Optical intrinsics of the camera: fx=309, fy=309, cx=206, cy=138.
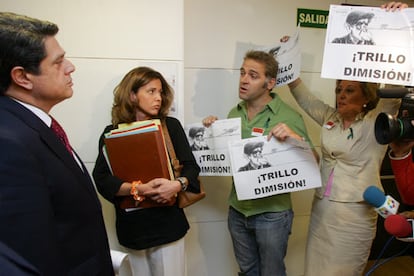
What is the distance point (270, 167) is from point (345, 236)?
0.48m

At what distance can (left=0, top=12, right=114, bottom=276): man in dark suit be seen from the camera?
2.28 ft

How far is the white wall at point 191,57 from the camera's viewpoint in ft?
5.59

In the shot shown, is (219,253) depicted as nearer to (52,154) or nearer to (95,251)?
(95,251)

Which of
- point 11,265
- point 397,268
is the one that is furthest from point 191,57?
point 397,268

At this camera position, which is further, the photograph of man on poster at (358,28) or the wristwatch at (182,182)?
the wristwatch at (182,182)

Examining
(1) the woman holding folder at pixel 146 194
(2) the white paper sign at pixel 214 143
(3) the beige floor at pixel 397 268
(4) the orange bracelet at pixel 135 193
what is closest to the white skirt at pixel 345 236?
(2) the white paper sign at pixel 214 143

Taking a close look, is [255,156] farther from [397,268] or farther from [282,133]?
[397,268]

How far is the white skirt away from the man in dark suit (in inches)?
42.2

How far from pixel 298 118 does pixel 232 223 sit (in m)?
0.71

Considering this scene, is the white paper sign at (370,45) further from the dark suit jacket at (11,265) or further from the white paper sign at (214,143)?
the dark suit jacket at (11,265)

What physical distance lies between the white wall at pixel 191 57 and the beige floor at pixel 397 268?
715mm

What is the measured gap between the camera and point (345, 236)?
1.49 metres

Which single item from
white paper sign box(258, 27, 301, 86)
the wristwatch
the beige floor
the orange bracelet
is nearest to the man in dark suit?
the orange bracelet

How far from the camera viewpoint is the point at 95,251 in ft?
3.07
